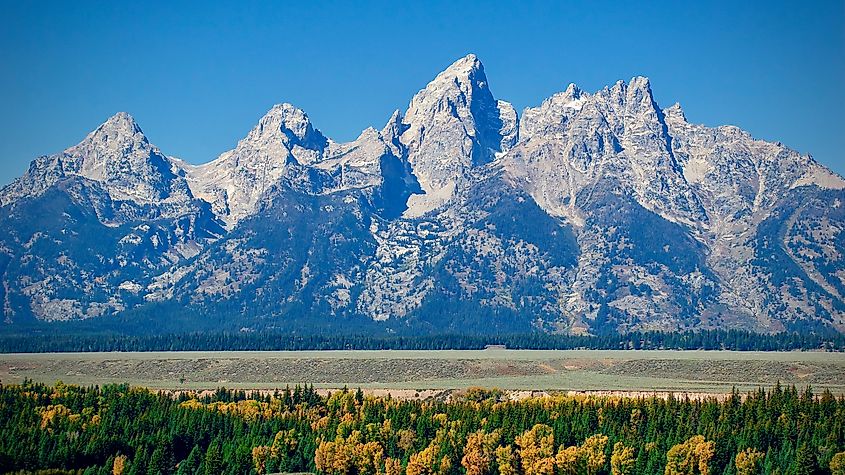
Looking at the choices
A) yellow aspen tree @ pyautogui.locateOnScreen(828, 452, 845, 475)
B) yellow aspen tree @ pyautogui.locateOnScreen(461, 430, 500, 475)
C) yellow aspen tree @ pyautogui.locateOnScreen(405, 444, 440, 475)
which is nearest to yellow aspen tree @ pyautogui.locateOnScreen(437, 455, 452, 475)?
yellow aspen tree @ pyautogui.locateOnScreen(405, 444, 440, 475)

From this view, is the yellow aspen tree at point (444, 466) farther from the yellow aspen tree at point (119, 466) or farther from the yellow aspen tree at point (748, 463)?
the yellow aspen tree at point (119, 466)

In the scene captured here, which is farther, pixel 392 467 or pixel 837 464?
pixel 392 467

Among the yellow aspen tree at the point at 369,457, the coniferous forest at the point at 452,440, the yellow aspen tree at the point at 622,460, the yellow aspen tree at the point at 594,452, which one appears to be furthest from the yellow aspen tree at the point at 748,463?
the yellow aspen tree at the point at 369,457

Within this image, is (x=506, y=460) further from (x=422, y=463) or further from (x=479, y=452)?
(x=422, y=463)

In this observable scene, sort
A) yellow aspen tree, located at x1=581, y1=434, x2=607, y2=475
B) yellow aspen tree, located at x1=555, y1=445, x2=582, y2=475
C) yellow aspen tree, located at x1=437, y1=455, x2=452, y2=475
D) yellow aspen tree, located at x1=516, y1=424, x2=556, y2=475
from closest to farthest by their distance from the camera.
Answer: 1. yellow aspen tree, located at x1=581, y1=434, x2=607, y2=475
2. yellow aspen tree, located at x1=555, y1=445, x2=582, y2=475
3. yellow aspen tree, located at x1=437, y1=455, x2=452, y2=475
4. yellow aspen tree, located at x1=516, y1=424, x2=556, y2=475

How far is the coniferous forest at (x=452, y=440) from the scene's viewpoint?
156875 millimetres

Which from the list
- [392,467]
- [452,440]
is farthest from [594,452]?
[392,467]

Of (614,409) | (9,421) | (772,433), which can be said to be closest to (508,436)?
(614,409)

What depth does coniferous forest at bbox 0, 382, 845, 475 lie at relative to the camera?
6176 inches

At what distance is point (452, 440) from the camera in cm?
17162

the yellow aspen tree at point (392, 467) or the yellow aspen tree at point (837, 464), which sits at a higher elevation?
the yellow aspen tree at point (837, 464)

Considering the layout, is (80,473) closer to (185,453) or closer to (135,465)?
(135,465)

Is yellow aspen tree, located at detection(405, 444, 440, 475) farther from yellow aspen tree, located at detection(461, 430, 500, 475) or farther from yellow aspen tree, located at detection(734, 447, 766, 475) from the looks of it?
yellow aspen tree, located at detection(734, 447, 766, 475)

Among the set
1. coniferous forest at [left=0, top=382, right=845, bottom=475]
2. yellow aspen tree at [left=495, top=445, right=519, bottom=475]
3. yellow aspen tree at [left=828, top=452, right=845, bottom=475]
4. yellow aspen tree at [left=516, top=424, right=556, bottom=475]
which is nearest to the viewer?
yellow aspen tree at [left=828, top=452, right=845, bottom=475]
